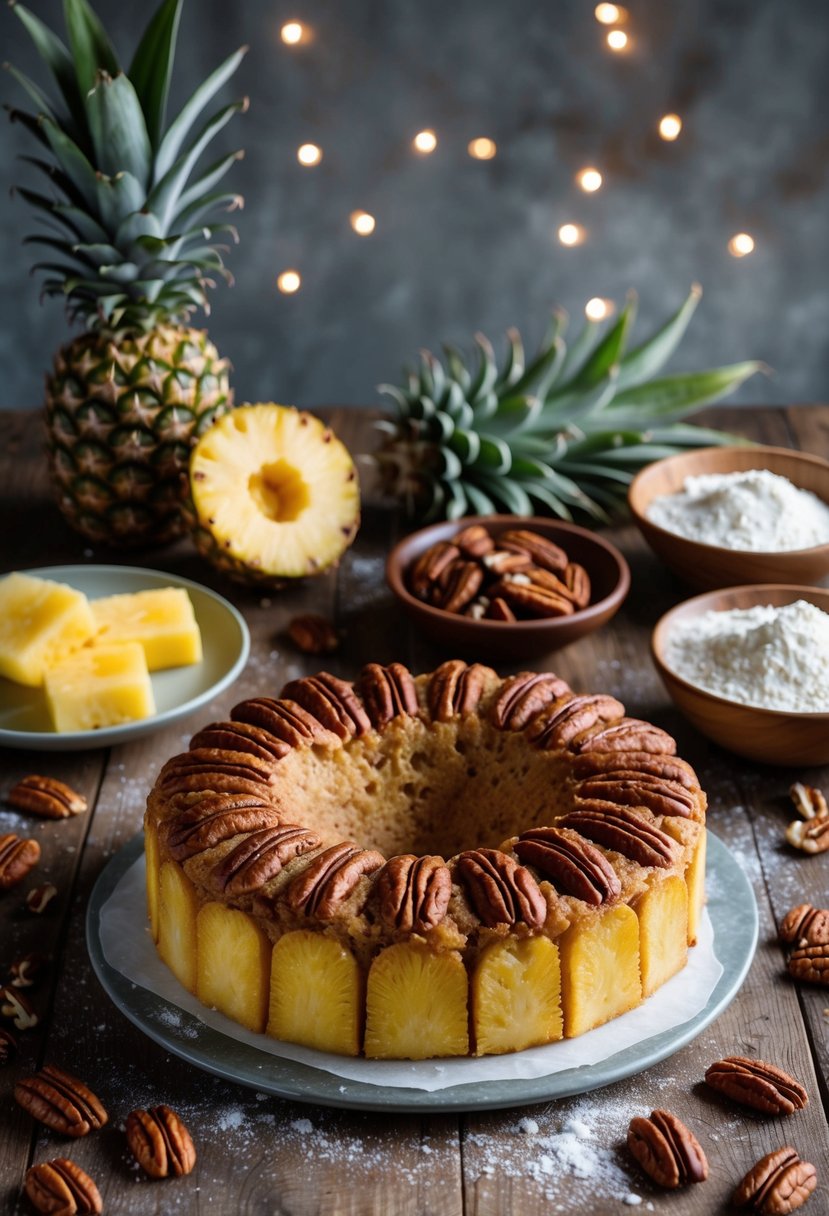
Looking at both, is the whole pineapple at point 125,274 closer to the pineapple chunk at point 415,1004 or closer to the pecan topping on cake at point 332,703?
the pecan topping on cake at point 332,703

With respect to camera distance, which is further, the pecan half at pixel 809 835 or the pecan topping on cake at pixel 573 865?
the pecan half at pixel 809 835

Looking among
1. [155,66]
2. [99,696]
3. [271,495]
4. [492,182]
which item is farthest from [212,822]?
[492,182]

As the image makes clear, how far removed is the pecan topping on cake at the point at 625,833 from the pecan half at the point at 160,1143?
53 centimetres

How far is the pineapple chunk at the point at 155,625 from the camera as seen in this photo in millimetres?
2249

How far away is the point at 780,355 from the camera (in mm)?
4355

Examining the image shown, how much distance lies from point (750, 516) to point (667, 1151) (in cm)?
140

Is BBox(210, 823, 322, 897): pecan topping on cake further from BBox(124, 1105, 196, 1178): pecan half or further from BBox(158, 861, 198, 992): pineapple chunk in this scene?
BBox(124, 1105, 196, 1178): pecan half

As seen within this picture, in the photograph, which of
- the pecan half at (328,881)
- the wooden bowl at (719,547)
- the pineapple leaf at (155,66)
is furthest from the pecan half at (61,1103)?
the pineapple leaf at (155,66)

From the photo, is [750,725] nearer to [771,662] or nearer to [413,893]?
[771,662]

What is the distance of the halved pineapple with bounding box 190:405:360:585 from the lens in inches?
97.7

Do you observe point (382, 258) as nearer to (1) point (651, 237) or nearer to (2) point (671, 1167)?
(1) point (651, 237)

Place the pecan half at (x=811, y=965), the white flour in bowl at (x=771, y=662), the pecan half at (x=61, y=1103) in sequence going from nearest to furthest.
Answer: the pecan half at (x=61, y=1103) < the pecan half at (x=811, y=965) < the white flour in bowl at (x=771, y=662)

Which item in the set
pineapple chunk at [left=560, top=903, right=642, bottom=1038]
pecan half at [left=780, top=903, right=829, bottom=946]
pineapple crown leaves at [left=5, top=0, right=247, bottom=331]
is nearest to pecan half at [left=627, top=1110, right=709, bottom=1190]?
pineapple chunk at [left=560, top=903, right=642, bottom=1038]

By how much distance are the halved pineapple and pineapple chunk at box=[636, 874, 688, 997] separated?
46.0 inches
